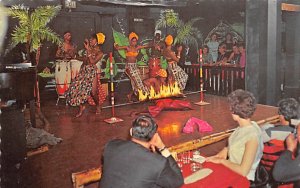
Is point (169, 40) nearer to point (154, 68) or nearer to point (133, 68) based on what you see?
point (154, 68)

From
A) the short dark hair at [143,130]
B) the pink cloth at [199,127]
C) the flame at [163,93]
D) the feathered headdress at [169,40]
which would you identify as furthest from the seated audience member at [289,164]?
the feathered headdress at [169,40]

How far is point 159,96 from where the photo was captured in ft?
25.0

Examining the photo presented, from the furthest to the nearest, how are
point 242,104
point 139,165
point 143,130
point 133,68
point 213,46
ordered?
1. point 213,46
2. point 133,68
3. point 242,104
4. point 143,130
5. point 139,165

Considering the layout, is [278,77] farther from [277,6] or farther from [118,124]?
[118,124]

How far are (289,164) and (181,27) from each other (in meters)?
9.14

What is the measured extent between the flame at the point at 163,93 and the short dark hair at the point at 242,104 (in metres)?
4.76

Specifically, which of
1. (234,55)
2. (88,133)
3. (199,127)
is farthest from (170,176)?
(234,55)

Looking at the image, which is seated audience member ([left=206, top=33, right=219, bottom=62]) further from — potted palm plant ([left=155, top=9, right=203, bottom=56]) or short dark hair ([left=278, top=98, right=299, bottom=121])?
short dark hair ([left=278, top=98, right=299, bottom=121])

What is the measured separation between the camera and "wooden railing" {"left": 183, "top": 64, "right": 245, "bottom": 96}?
8195 mm

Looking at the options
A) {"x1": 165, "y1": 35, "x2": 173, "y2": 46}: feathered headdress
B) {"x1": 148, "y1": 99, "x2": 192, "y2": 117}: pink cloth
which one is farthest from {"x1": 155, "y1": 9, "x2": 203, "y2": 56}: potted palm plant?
{"x1": 148, "y1": 99, "x2": 192, "y2": 117}: pink cloth

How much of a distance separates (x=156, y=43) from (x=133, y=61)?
1.23 m

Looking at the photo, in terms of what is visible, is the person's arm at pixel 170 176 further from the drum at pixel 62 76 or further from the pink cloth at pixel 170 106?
the drum at pixel 62 76

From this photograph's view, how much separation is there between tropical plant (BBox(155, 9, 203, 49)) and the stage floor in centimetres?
353

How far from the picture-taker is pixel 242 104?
2.58 m
